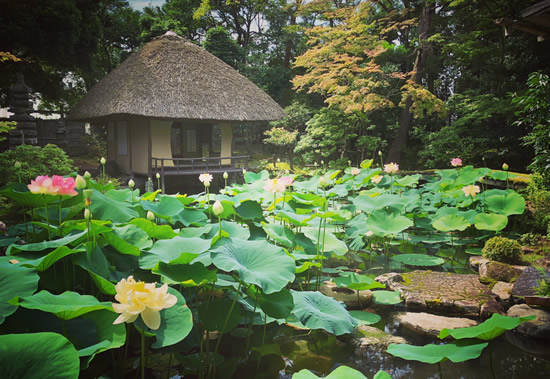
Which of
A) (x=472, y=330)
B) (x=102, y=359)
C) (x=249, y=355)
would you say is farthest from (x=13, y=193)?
(x=472, y=330)

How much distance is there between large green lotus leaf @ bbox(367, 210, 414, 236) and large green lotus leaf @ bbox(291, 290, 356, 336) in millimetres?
1215

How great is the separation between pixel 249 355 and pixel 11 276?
4.03ft

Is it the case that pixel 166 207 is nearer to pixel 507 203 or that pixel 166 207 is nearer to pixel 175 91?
pixel 507 203

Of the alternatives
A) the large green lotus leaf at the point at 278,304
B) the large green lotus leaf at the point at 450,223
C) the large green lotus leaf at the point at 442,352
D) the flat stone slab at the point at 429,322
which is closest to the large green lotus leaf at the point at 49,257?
the large green lotus leaf at the point at 278,304

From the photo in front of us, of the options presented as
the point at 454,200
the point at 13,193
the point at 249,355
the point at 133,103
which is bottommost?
the point at 249,355

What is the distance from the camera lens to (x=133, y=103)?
8.04 m

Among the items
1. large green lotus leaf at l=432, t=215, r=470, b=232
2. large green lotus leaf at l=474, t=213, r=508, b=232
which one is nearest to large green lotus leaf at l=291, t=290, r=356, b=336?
large green lotus leaf at l=432, t=215, r=470, b=232

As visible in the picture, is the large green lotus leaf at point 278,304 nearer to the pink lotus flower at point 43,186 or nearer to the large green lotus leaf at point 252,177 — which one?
the pink lotus flower at point 43,186

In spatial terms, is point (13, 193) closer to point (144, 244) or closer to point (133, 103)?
point (144, 244)

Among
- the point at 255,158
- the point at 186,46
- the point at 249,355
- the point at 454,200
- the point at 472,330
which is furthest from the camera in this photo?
the point at 255,158

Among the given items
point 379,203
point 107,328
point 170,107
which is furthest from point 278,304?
point 170,107

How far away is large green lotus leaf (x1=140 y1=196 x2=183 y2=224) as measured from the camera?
2.25 metres

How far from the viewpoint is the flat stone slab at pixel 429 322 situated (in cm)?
231

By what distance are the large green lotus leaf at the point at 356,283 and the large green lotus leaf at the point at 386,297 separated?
0.76 feet
